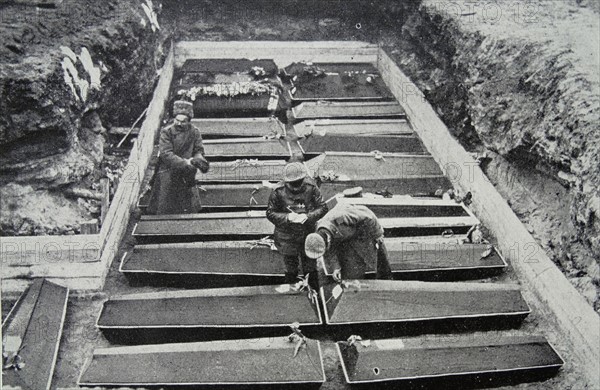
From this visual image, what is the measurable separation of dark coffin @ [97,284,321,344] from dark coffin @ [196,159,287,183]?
94.5 inches

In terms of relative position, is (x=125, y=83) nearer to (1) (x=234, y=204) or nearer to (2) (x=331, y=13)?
(1) (x=234, y=204)

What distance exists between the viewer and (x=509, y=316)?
4.69 m

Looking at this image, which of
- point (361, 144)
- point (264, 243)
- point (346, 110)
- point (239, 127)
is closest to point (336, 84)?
point (346, 110)

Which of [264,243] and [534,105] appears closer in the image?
[264,243]

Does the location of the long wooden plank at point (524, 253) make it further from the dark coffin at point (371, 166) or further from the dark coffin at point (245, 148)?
the dark coffin at point (245, 148)

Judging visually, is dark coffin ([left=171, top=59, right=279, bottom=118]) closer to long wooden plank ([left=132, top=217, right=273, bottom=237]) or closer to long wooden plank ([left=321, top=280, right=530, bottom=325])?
long wooden plank ([left=132, top=217, right=273, bottom=237])

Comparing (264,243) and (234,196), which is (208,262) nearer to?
(264,243)

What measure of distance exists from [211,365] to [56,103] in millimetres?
3767

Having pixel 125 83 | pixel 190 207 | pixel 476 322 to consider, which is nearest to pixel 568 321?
pixel 476 322

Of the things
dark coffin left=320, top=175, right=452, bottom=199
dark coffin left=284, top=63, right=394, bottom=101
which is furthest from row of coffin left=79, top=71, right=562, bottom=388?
dark coffin left=284, top=63, right=394, bottom=101

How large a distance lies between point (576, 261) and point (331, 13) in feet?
27.7

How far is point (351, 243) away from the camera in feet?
15.4

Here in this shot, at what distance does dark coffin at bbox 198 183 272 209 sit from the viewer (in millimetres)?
6380

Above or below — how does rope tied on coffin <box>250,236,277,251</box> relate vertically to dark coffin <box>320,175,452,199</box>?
below
